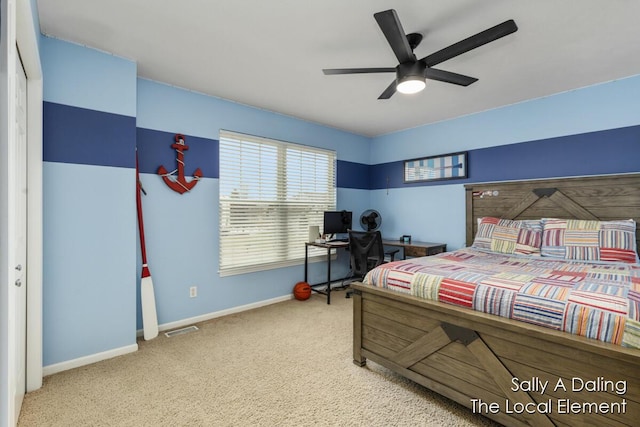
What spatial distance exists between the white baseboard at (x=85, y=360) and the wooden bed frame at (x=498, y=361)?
1901mm

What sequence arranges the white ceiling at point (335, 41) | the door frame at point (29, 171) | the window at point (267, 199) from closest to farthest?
the door frame at point (29, 171), the white ceiling at point (335, 41), the window at point (267, 199)

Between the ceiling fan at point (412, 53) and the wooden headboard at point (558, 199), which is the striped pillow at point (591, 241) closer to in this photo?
the wooden headboard at point (558, 199)

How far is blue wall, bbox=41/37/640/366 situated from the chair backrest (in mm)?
718

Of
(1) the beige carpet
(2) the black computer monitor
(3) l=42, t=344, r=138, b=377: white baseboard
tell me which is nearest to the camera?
(1) the beige carpet

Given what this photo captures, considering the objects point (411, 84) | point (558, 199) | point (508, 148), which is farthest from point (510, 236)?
point (411, 84)

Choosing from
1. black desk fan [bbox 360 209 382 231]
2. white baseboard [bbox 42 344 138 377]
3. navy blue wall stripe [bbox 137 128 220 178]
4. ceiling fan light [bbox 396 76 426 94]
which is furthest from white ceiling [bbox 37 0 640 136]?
white baseboard [bbox 42 344 138 377]

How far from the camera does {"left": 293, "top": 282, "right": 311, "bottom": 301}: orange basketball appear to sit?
3998 mm

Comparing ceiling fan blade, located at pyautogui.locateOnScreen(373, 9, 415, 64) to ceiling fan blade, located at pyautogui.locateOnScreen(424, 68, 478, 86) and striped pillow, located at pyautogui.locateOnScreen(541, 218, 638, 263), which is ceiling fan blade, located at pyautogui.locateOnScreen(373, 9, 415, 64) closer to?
ceiling fan blade, located at pyautogui.locateOnScreen(424, 68, 478, 86)

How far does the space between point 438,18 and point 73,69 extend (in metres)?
2.71

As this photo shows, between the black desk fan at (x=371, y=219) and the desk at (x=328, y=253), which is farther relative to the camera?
the black desk fan at (x=371, y=219)

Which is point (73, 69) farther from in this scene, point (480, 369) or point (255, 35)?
point (480, 369)

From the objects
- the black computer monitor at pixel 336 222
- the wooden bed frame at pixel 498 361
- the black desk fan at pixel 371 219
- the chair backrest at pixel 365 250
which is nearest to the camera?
the wooden bed frame at pixel 498 361

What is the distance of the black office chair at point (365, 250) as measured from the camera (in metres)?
3.80

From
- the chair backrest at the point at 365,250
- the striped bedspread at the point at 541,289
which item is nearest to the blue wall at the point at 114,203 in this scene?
the chair backrest at the point at 365,250
